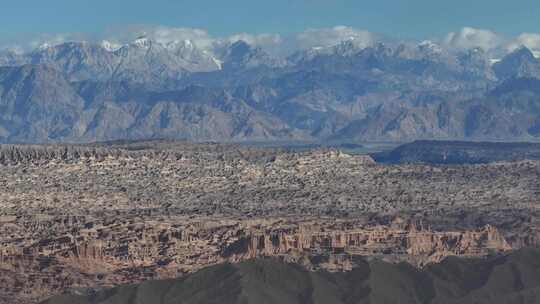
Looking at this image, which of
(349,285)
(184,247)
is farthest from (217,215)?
(349,285)

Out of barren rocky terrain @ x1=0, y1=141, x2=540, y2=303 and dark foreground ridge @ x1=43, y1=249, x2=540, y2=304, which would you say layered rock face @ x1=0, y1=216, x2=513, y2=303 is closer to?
barren rocky terrain @ x1=0, y1=141, x2=540, y2=303

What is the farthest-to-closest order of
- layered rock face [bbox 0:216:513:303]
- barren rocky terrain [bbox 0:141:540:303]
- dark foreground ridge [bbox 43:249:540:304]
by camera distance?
barren rocky terrain [bbox 0:141:540:303]
layered rock face [bbox 0:216:513:303]
dark foreground ridge [bbox 43:249:540:304]

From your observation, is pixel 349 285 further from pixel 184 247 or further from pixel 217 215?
pixel 217 215

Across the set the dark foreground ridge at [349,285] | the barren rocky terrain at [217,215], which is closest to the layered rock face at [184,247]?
the barren rocky terrain at [217,215]

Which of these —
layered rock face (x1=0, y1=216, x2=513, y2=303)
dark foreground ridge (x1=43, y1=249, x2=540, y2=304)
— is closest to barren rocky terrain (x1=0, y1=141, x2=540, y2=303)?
layered rock face (x1=0, y1=216, x2=513, y2=303)

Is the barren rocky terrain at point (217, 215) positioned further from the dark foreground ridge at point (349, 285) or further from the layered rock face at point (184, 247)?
the dark foreground ridge at point (349, 285)

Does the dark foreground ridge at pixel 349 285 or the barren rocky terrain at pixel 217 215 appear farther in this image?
the barren rocky terrain at pixel 217 215
